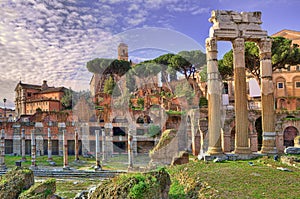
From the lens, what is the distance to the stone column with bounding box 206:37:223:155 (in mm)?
12086

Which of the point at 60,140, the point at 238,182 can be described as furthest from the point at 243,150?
the point at 60,140

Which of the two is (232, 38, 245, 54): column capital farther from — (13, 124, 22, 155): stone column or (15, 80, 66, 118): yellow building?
(15, 80, 66, 118): yellow building

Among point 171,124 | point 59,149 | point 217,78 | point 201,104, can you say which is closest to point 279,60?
point 201,104

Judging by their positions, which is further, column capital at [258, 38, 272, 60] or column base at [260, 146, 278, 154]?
column capital at [258, 38, 272, 60]

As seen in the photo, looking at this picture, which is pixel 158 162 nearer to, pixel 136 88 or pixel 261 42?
pixel 261 42

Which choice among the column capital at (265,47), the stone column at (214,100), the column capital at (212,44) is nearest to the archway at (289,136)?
the column capital at (265,47)

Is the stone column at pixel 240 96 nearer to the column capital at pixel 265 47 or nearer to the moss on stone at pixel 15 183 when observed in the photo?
the column capital at pixel 265 47

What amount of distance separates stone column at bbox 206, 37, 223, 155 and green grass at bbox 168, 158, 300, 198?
7.79 feet

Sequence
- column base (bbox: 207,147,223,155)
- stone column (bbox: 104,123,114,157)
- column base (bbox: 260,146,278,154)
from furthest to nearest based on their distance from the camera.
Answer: stone column (bbox: 104,123,114,157)
column base (bbox: 260,146,278,154)
column base (bbox: 207,147,223,155)

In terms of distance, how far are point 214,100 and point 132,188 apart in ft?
22.4

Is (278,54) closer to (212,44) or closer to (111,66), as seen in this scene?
(212,44)

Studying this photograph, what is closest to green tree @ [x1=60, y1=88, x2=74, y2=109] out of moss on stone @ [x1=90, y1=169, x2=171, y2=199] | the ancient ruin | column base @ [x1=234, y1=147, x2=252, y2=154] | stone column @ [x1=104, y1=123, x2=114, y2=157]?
stone column @ [x1=104, y1=123, x2=114, y2=157]

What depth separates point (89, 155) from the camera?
28.6 meters

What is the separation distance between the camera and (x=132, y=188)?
6.29 m
